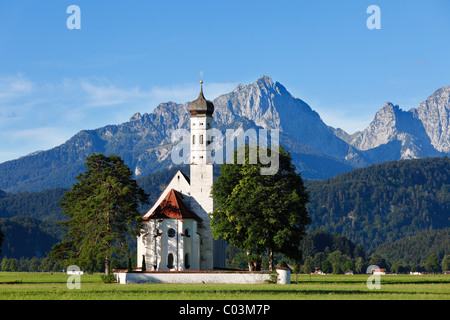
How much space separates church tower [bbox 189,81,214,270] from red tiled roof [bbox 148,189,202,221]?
1558 mm

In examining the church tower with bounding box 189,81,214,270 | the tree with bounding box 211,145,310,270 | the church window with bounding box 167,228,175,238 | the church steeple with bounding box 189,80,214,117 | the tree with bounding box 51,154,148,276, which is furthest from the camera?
the church steeple with bounding box 189,80,214,117

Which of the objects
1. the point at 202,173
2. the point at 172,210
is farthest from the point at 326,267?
the point at 172,210

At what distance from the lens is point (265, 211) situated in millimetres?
68938

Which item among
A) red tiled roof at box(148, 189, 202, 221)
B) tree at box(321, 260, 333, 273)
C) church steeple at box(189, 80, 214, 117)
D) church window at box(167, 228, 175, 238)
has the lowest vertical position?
tree at box(321, 260, 333, 273)

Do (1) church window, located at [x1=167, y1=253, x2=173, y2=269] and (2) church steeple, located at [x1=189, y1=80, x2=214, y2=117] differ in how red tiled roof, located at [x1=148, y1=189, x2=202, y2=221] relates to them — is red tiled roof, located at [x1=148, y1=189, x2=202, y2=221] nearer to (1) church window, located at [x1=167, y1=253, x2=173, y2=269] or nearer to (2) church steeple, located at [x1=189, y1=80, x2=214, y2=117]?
(1) church window, located at [x1=167, y1=253, x2=173, y2=269]

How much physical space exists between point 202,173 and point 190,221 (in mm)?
6885

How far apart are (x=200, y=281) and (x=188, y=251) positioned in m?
15.3

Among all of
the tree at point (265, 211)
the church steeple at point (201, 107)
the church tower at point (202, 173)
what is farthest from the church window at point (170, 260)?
the church steeple at point (201, 107)

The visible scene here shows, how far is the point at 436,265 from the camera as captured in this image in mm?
196500

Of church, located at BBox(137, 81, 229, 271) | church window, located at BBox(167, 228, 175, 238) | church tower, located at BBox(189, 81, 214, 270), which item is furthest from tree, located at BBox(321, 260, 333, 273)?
church window, located at BBox(167, 228, 175, 238)

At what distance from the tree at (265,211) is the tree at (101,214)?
9753 mm

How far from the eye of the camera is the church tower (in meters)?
84.7

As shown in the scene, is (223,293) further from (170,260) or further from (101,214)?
(170,260)
